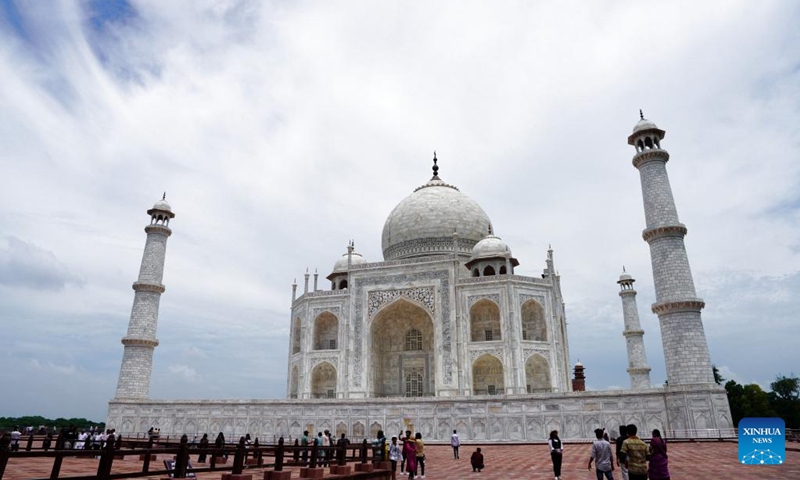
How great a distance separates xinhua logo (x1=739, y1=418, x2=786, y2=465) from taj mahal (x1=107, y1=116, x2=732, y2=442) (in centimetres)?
1102

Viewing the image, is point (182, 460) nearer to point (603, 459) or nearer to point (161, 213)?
point (603, 459)

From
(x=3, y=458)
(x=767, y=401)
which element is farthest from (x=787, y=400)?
(x=3, y=458)

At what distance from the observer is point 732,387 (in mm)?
37375

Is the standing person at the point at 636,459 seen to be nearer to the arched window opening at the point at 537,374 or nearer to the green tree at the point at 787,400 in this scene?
the arched window opening at the point at 537,374

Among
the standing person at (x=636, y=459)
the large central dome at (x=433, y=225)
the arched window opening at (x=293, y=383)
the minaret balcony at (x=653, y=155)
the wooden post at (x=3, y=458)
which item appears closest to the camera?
the wooden post at (x=3, y=458)

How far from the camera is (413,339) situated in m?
28.1

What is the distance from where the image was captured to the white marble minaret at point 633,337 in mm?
29391

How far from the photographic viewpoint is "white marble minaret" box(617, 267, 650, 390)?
1157 inches

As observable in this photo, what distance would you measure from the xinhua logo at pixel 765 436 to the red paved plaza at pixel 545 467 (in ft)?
6.84

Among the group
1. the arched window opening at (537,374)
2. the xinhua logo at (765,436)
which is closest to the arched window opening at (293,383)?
the arched window opening at (537,374)

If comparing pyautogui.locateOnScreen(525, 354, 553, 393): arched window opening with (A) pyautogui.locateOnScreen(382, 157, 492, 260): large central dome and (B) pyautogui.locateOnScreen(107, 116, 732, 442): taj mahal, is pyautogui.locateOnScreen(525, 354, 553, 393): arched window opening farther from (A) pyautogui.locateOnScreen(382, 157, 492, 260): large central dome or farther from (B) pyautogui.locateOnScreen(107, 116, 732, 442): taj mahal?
(A) pyautogui.locateOnScreen(382, 157, 492, 260): large central dome

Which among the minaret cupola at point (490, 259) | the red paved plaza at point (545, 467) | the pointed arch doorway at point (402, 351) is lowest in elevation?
the red paved plaza at point (545, 467)

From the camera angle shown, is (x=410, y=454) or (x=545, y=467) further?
(x=545, y=467)

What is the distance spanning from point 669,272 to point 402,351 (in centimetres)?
1387
